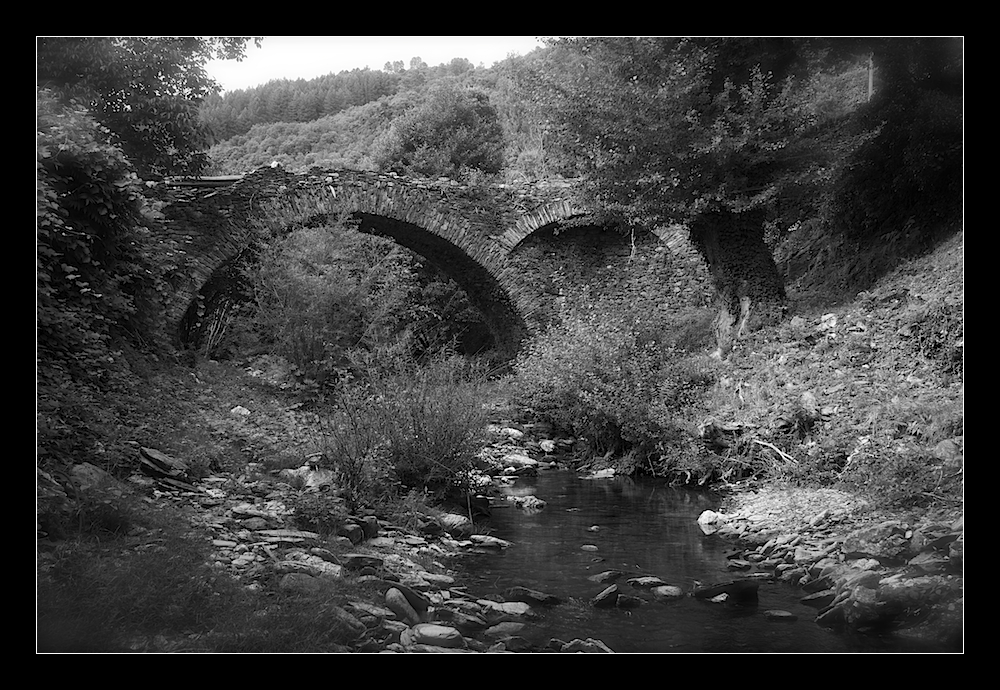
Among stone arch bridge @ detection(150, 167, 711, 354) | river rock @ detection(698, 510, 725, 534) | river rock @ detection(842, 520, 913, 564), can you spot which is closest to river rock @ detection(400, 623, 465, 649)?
river rock @ detection(842, 520, 913, 564)

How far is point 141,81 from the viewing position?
3.52 metres

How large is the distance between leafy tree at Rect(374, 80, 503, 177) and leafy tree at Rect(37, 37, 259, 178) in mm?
A: 1020

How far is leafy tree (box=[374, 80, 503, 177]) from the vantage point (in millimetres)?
4289

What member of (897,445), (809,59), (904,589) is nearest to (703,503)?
(897,445)

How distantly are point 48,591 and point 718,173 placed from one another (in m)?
5.39

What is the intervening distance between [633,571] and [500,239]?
7.42 metres

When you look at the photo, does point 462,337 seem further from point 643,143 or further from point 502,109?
point 502,109

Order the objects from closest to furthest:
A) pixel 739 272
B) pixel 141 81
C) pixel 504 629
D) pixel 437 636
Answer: pixel 437 636, pixel 504 629, pixel 141 81, pixel 739 272

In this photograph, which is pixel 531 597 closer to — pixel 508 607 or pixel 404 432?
pixel 508 607

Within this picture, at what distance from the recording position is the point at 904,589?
3010 millimetres

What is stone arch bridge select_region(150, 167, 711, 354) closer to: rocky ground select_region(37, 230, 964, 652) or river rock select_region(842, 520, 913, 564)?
rocky ground select_region(37, 230, 964, 652)

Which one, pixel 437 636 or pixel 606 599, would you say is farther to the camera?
pixel 606 599

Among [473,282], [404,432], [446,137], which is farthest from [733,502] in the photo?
[473,282]

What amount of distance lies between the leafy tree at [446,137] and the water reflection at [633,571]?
2.24 meters
